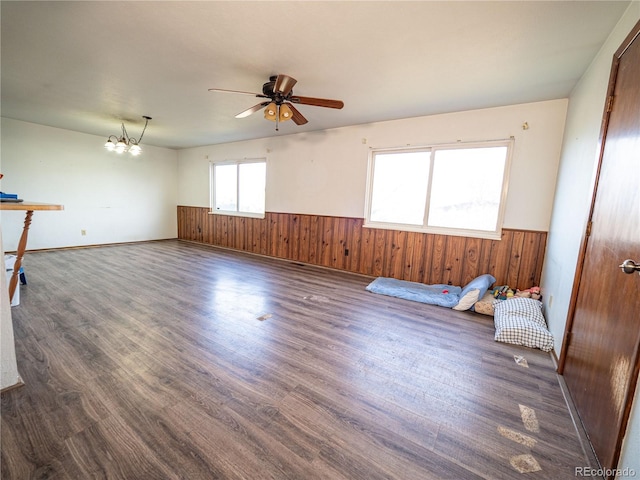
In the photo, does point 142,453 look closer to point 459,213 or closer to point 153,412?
point 153,412

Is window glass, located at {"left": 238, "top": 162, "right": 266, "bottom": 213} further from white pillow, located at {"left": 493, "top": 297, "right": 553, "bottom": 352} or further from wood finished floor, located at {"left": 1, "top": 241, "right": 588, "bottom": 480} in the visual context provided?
white pillow, located at {"left": 493, "top": 297, "right": 553, "bottom": 352}

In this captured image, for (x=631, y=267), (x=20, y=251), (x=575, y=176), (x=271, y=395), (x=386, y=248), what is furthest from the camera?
(x=386, y=248)

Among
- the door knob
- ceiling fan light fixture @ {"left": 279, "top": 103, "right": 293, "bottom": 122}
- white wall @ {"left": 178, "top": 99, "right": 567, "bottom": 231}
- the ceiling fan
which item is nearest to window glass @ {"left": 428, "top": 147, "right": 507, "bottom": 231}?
white wall @ {"left": 178, "top": 99, "right": 567, "bottom": 231}

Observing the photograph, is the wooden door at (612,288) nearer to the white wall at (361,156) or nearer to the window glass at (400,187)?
the white wall at (361,156)

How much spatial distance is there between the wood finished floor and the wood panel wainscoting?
92 centimetres

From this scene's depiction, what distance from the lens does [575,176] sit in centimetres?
236

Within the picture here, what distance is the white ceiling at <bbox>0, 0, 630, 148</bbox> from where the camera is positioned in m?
1.79

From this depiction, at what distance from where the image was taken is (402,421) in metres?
1.50

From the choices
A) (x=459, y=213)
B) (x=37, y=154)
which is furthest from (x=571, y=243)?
(x=37, y=154)

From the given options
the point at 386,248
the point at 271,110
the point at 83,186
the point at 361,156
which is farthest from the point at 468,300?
the point at 83,186

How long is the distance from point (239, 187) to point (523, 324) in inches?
230

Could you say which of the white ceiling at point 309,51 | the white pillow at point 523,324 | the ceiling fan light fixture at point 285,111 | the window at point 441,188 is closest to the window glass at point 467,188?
the window at point 441,188

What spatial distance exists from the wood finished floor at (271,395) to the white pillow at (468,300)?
0.08 meters

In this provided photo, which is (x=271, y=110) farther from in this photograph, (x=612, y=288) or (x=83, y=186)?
(x=83, y=186)
